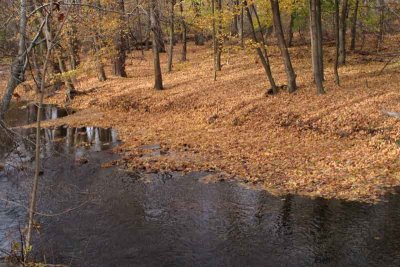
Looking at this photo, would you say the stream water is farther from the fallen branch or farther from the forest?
the fallen branch

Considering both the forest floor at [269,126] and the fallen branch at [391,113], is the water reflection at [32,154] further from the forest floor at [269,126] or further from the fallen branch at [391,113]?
the fallen branch at [391,113]

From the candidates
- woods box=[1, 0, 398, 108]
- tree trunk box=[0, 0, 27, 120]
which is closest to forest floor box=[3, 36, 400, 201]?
woods box=[1, 0, 398, 108]

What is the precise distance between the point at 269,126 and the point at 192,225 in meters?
8.92

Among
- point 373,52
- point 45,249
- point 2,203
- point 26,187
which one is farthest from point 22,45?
point 373,52

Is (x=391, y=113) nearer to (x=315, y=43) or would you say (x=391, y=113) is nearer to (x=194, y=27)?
(x=315, y=43)

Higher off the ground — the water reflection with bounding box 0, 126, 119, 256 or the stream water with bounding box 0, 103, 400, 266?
the water reflection with bounding box 0, 126, 119, 256

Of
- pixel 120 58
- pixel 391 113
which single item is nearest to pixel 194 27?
pixel 120 58

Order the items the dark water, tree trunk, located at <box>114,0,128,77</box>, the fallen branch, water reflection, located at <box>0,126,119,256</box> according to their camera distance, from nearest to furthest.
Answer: water reflection, located at <box>0,126,119,256</box>
the fallen branch
the dark water
tree trunk, located at <box>114,0,128,77</box>

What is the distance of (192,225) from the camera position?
10.3 m

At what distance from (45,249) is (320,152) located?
9.25 m

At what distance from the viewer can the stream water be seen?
346 inches

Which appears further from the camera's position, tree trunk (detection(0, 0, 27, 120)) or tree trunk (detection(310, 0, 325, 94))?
tree trunk (detection(310, 0, 325, 94))

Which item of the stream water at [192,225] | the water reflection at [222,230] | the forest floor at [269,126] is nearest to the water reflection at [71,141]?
the forest floor at [269,126]

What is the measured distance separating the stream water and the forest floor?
1068 mm
